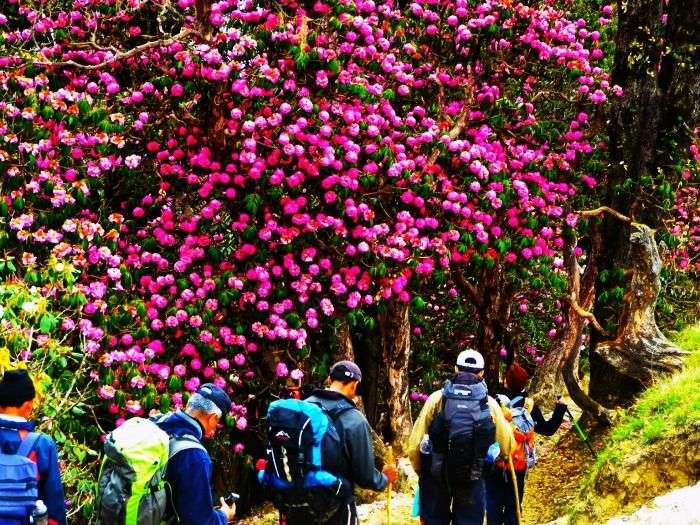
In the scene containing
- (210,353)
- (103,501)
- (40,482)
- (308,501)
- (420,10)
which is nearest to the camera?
(103,501)

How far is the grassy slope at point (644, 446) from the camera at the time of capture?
6.98m

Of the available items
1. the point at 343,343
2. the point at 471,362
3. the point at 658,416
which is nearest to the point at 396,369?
the point at 343,343

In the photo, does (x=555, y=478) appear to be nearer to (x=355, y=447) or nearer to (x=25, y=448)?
(x=355, y=447)

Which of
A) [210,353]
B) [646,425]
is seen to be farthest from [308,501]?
[210,353]

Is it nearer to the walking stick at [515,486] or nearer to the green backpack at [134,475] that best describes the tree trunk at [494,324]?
the walking stick at [515,486]

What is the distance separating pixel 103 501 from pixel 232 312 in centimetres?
573

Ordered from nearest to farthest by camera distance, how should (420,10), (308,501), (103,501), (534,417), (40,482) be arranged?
(103,501), (40,482), (308,501), (534,417), (420,10)

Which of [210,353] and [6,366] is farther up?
[6,366]

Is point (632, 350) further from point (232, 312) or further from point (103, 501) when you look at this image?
point (103, 501)

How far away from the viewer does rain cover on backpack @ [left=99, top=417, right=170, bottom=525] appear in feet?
13.2

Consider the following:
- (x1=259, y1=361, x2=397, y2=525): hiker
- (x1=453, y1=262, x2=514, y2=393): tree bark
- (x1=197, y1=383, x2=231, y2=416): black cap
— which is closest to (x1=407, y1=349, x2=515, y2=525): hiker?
(x1=259, y1=361, x2=397, y2=525): hiker

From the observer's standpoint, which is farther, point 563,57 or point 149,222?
point 563,57

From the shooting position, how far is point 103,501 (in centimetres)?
406

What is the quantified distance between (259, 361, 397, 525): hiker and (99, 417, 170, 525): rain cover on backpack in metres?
0.92
